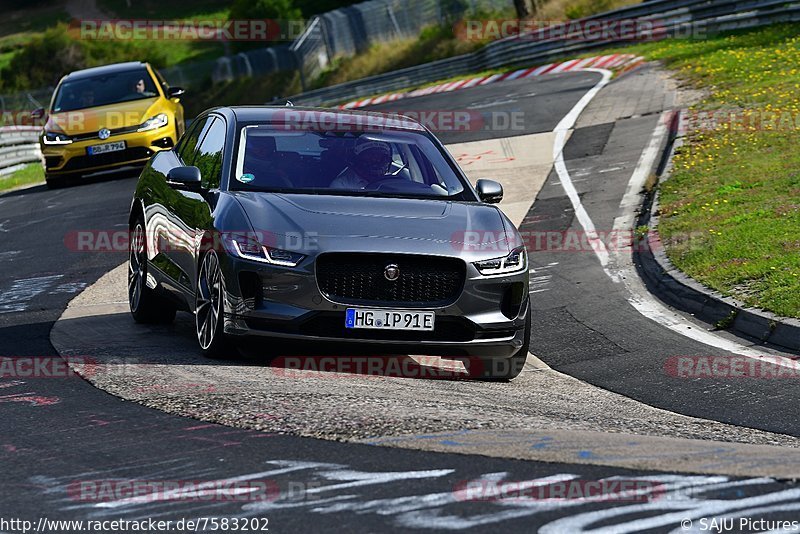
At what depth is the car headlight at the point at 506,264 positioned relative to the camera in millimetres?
8383

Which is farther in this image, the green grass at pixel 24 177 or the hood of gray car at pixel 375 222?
the green grass at pixel 24 177

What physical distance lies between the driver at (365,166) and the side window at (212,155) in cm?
82

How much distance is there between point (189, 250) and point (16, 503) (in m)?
4.06

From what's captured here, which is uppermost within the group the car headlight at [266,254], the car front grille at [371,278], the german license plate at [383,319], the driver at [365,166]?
the driver at [365,166]

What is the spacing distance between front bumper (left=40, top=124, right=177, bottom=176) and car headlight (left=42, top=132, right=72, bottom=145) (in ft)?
0.21

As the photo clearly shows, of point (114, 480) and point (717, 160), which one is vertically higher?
point (114, 480)

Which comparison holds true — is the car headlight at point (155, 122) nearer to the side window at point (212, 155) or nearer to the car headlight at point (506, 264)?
the side window at point (212, 155)

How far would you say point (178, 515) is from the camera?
195 inches

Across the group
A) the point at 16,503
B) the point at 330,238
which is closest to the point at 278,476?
the point at 16,503

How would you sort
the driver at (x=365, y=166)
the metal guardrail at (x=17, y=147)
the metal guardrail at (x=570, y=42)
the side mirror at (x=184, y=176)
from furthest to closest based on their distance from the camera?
the metal guardrail at (x=570, y=42), the metal guardrail at (x=17, y=147), the driver at (x=365, y=166), the side mirror at (x=184, y=176)

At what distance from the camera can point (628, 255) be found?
14133mm

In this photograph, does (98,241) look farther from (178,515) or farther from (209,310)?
(178,515)

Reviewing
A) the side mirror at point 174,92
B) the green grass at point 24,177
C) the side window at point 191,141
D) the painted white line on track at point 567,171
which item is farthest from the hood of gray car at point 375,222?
the green grass at point 24,177

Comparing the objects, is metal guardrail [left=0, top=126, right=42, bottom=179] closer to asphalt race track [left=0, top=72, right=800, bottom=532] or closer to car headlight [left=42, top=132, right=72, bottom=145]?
car headlight [left=42, top=132, right=72, bottom=145]
